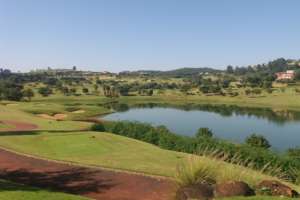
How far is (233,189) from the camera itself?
11625 millimetres

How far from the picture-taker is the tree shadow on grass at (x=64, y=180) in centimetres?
1631

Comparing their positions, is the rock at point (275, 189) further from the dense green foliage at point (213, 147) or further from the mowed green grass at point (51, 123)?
the mowed green grass at point (51, 123)

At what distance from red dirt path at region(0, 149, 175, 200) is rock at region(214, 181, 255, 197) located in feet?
7.14

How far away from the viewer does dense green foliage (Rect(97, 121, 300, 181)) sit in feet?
71.7

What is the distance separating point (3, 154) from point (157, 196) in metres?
12.2

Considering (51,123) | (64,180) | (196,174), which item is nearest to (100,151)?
(64,180)

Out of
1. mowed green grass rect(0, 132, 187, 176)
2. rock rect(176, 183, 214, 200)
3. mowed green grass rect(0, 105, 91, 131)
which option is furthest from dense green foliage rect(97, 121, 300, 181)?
mowed green grass rect(0, 105, 91, 131)

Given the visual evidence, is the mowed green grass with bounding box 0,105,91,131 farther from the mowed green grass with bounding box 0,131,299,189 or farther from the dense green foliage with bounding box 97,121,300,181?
the mowed green grass with bounding box 0,131,299,189

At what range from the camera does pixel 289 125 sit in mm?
68312

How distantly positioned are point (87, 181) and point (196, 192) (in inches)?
269

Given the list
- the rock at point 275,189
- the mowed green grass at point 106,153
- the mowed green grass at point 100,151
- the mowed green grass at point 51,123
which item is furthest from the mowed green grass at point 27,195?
the mowed green grass at point 51,123

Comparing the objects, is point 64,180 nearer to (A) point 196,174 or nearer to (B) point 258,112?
(A) point 196,174

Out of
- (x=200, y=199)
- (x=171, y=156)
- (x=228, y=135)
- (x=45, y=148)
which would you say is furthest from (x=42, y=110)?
(x=200, y=199)

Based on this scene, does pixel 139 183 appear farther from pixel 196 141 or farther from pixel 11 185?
pixel 196 141
